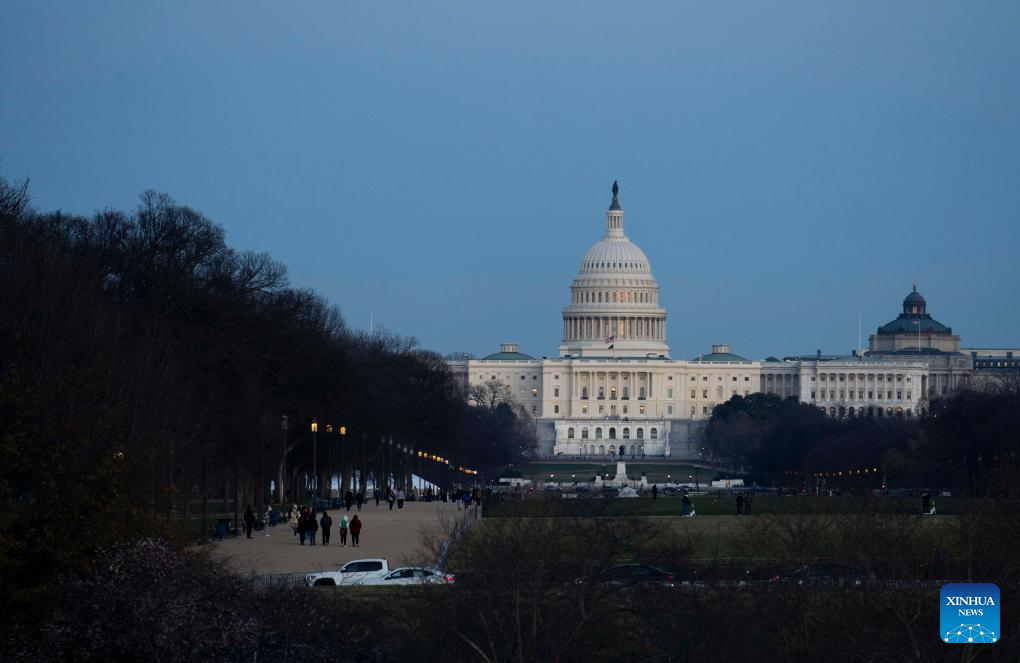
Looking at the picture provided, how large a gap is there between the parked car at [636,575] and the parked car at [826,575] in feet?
5.29

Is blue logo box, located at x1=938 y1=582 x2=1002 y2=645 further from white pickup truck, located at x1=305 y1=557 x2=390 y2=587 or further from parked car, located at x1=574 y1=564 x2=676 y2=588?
white pickup truck, located at x1=305 y1=557 x2=390 y2=587

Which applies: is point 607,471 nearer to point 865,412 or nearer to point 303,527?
point 865,412

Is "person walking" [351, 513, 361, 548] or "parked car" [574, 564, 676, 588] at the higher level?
"person walking" [351, 513, 361, 548]

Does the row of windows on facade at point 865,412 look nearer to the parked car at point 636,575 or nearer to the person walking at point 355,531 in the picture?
the person walking at point 355,531

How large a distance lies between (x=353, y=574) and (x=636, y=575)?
302 inches

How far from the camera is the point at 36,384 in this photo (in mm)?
38812

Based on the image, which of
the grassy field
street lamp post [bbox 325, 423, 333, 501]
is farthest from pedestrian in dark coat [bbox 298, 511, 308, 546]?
the grassy field

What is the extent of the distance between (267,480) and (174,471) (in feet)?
73.7

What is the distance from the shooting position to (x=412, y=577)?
38656 millimetres

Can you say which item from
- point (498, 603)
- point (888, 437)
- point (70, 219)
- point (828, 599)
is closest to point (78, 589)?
point (498, 603)

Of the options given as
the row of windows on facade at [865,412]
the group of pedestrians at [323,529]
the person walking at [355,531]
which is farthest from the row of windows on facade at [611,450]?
the person walking at [355,531]

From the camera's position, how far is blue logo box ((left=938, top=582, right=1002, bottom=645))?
1005 inches

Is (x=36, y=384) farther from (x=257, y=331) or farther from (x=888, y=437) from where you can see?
(x=888, y=437)

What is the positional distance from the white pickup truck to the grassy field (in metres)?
89.8
